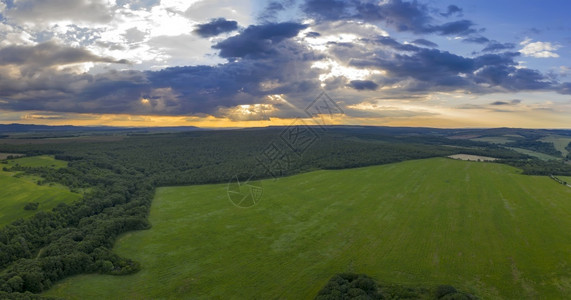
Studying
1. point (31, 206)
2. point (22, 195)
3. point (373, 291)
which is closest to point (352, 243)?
point (373, 291)

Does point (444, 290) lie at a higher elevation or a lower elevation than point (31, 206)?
lower

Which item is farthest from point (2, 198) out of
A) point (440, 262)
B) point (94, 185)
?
point (440, 262)

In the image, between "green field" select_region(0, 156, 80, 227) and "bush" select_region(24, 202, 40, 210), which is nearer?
"green field" select_region(0, 156, 80, 227)

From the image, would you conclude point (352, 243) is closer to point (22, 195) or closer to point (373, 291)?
point (373, 291)

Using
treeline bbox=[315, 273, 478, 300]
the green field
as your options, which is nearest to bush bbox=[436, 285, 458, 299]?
treeline bbox=[315, 273, 478, 300]

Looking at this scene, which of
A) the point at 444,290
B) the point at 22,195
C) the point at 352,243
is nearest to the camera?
the point at 444,290

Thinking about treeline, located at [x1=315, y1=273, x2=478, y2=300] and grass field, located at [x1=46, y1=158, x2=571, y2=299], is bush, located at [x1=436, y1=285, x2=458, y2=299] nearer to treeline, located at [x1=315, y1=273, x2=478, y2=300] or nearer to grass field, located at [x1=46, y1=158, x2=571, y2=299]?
treeline, located at [x1=315, y1=273, x2=478, y2=300]

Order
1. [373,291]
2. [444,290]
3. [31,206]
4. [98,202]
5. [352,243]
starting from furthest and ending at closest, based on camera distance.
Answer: [98,202] → [31,206] → [352,243] → [373,291] → [444,290]

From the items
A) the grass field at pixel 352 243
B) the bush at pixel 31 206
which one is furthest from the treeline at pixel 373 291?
the bush at pixel 31 206
